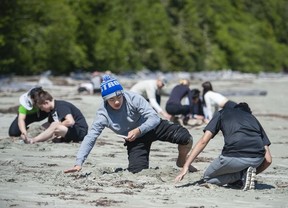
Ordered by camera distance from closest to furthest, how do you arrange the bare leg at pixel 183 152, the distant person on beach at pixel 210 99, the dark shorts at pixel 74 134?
the bare leg at pixel 183 152 → the dark shorts at pixel 74 134 → the distant person on beach at pixel 210 99

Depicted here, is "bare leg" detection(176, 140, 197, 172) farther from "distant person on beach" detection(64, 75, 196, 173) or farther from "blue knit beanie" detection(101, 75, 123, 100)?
"blue knit beanie" detection(101, 75, 123, 100)

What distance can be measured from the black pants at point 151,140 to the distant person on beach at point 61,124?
9.57ft

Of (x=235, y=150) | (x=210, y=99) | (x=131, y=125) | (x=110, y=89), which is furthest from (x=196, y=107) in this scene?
(x=235, y=150)

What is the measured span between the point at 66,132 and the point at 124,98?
11.3 ft

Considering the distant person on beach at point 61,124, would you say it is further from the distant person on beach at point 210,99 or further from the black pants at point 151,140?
the distant person on beach at point 210,99

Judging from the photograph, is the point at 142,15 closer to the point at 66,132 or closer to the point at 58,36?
the point at 58,36

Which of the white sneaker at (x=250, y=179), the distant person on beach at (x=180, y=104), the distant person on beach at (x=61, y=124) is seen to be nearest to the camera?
the white sneaker at (x=250, y=179)

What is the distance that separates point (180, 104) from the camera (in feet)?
58.9

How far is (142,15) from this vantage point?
207ft

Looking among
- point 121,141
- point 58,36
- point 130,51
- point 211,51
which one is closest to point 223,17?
point 211,51

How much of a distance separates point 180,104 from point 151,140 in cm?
846

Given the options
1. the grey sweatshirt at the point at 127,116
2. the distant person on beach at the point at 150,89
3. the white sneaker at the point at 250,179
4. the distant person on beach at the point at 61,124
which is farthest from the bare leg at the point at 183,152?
the distant person on beach at the point at 150,89

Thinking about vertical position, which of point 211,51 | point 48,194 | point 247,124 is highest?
point 247,124

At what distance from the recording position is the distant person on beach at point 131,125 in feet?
29.7
